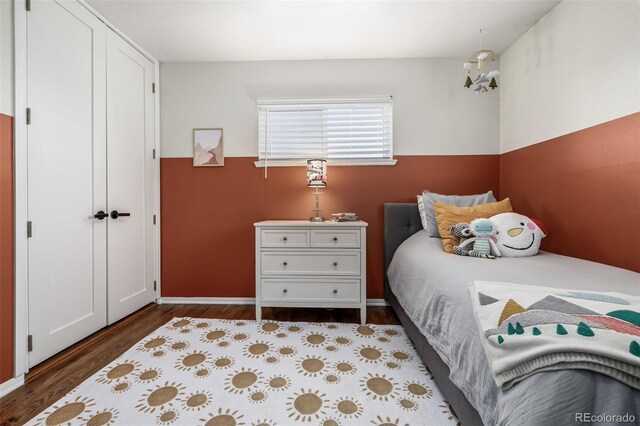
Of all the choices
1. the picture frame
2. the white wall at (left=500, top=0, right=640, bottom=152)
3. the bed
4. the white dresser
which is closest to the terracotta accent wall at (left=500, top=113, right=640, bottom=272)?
the white wall at (left=500, top=0, right=640, bottom=152)

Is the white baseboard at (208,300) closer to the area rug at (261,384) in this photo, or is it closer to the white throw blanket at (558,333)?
the area rug at (261,384)

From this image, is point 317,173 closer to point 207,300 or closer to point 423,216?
point 423,216

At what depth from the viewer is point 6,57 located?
5.18ft

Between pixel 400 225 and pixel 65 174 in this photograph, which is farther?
pixel 400 225

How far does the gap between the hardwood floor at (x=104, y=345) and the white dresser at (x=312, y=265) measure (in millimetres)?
251

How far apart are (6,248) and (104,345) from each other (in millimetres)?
915

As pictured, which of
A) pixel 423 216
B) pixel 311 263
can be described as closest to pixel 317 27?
pixel 423 216

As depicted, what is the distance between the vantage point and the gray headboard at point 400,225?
8.82 feet

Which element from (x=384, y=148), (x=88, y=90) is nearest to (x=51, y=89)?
(x=88, y=90)

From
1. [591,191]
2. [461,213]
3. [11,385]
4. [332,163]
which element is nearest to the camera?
[11,385]

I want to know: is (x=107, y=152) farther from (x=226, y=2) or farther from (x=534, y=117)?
(x=534, y=117)

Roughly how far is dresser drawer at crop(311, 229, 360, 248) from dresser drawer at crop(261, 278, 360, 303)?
0.30 meters

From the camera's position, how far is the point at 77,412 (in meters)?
1.37

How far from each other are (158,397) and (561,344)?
1.77 m
